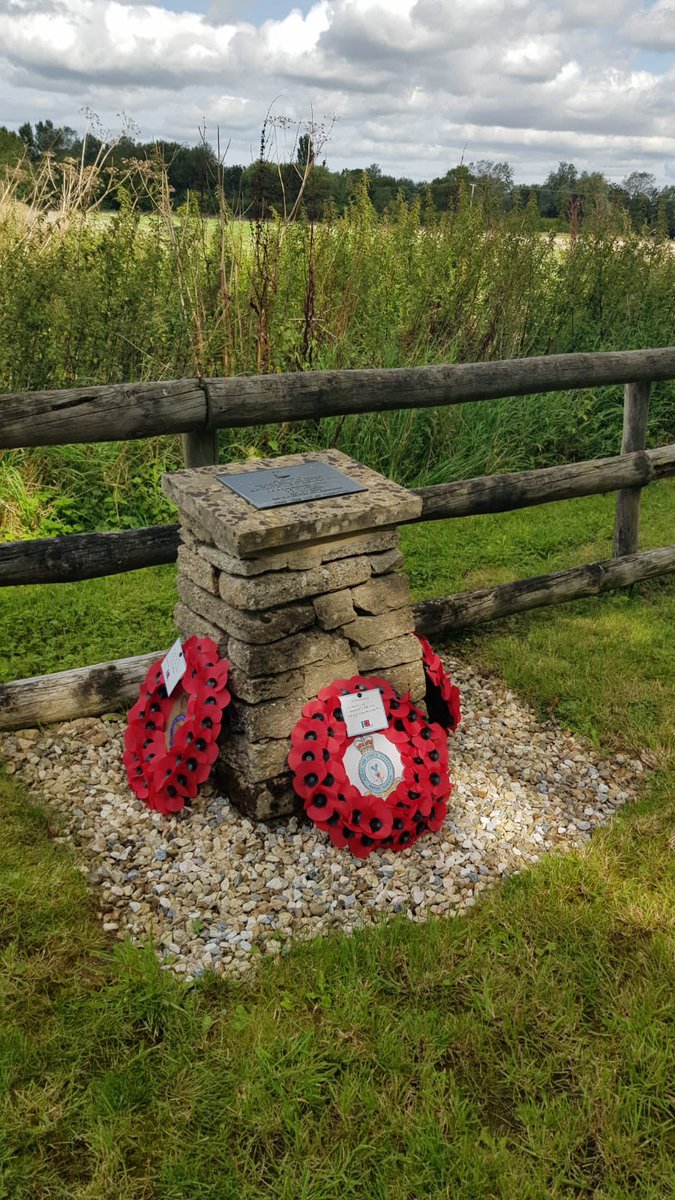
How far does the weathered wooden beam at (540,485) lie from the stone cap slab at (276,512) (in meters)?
1.08

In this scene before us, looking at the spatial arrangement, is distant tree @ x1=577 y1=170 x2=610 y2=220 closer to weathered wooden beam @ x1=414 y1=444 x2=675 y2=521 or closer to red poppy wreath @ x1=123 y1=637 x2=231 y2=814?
weathered wooden beam @ x1=414 y1=444 x2=675 y2=521

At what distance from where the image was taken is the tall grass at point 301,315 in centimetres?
607

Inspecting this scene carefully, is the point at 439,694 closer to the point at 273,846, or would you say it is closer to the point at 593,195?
the point at 273,846

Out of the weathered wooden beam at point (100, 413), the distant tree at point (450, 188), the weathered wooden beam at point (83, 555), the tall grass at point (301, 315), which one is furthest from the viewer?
the distant tree at point (450, 188)

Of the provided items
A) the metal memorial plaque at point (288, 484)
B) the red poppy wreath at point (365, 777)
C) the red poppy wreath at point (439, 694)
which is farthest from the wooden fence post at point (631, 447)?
the red poppy wreath at point (365, 777)

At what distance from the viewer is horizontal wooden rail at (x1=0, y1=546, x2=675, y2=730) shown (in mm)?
Result: 3730

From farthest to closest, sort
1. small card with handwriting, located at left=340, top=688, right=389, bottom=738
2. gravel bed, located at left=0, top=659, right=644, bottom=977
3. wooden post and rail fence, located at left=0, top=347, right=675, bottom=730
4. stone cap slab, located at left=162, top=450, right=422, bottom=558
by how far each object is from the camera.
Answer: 1. wooden post and rail fence, located at left=0, top=347, right=675, bottom=730
2. small card with handwriting, located at left=340, top=688, right=389, bottom=738
3. stone cap slab, located at left=162, top=450, right=422, bottom=558
4. gravel bed, located at left=0, top=659, right=644, bottom=977

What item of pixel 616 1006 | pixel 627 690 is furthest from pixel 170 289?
pixel 616 1006

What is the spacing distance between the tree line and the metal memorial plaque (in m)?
3.51

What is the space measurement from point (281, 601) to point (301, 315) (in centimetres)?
458

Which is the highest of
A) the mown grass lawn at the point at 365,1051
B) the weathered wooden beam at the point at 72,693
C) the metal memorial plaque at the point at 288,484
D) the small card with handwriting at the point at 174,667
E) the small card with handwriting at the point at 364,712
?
the metal memorial plaque at the point at 288,484

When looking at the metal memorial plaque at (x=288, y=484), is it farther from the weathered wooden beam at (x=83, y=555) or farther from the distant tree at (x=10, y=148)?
the distant tree at (x=10, y=148)

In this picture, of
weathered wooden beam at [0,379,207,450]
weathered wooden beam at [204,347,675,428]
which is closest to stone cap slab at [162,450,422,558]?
weathered wooden beam at [0,379,207,450]

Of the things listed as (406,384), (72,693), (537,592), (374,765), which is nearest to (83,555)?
(72,693)
